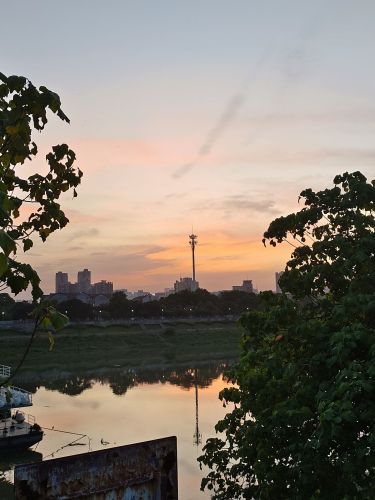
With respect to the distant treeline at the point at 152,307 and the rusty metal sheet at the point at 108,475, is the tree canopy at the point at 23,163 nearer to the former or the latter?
the rusty metal sheet at the point at 108,475

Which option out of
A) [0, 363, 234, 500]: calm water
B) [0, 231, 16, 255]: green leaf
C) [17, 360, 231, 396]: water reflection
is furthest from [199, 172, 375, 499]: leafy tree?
[17, 360, 231, 396]: water reflection

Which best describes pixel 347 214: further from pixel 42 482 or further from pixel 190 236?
pixel 190 236

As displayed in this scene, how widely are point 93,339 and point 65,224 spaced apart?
80.4 metres

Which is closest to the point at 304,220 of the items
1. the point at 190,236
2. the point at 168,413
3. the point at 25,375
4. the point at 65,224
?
the point at 65,224

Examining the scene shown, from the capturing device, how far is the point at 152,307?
120 m

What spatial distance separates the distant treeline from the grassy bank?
13.7 m

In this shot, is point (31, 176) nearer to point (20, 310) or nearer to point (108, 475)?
point (108, 475)

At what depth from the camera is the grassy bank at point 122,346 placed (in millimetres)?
69188

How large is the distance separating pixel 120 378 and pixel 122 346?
2791 cm

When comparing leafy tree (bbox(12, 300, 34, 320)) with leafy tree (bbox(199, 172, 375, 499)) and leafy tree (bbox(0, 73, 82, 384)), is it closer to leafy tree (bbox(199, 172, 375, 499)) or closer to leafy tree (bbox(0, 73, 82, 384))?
leafy tree (bbox(199, 172, 375, 499))

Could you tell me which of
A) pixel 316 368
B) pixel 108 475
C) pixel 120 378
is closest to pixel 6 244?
pixel 108 475

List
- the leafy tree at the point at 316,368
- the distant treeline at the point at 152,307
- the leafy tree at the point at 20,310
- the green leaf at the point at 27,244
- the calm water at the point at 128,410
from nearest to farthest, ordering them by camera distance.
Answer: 1. the green leaf at the point at 27,244
2. the leafy tree at the point at 316,368
3. the calm water at the point at 128,410
4. the leafy tree at the point at 20,310
5. the distant treeline at the point at 152,307

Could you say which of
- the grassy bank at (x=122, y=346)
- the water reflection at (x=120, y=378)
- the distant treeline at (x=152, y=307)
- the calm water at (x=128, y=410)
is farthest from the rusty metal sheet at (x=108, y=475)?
the distant treeline at (x=152, y=307)

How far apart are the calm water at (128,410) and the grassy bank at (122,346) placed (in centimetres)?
944
